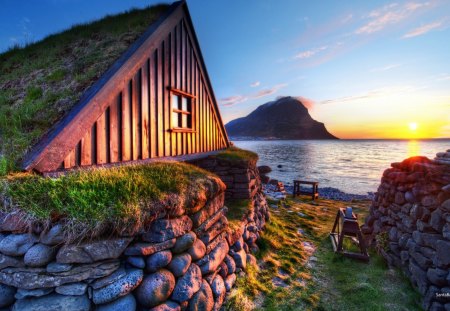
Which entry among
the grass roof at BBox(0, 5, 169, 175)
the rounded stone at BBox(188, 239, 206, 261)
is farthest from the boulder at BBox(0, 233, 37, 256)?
the rounded stone at BBox(188, 239, 206, 261)

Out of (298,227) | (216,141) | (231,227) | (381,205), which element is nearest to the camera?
(231,227)

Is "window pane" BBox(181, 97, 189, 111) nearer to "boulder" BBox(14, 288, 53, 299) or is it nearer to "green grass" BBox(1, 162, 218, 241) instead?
"green grass" BBox(1, 162, 218, 241)

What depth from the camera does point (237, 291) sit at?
14.5 feet

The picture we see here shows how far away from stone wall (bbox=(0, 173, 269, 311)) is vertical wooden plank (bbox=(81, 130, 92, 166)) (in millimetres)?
1754

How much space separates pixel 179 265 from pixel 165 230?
0.62 m

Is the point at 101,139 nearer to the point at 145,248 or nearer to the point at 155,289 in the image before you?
the point at 145,248

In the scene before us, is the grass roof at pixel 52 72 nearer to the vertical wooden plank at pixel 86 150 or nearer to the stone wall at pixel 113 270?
the vertical wooden plank at pixel 86 150

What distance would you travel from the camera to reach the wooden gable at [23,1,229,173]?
13.1ft

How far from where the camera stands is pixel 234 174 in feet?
26.4

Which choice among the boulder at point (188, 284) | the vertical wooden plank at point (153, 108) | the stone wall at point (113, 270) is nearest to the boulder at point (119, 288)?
the stone wall at point (113, 270)

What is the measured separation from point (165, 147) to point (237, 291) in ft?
14.1

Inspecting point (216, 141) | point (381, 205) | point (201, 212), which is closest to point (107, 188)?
point (201, 212)

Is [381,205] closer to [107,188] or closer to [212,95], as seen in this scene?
[212,95]

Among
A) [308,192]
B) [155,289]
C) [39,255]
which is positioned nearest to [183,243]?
[155,289]
